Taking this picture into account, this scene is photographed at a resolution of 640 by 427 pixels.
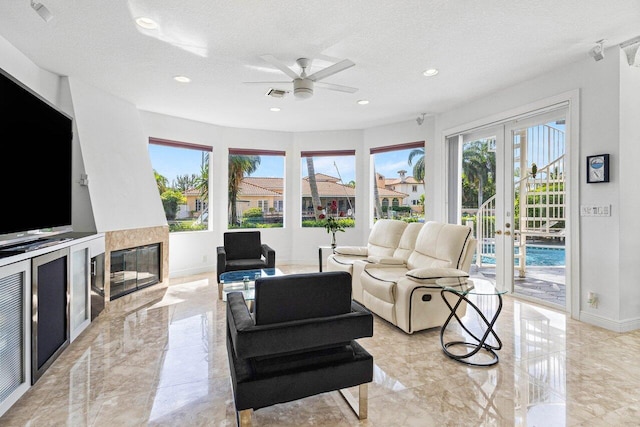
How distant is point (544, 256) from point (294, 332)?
145 inches

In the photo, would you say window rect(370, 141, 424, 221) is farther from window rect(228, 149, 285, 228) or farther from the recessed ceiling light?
the recessed ceiling light

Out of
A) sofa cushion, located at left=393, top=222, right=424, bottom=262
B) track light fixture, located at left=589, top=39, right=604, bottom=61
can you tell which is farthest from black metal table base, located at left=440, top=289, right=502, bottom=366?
track light fixture, located at left=589, top=39, right=604, bottom=61

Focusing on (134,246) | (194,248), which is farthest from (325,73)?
(194,248)

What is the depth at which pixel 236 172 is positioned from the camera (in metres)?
6.45

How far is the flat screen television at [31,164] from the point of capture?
7.15 feet

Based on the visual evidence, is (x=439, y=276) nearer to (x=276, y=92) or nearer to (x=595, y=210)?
(x=595, y=210)

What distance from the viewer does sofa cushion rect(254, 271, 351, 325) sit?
1.67 metres

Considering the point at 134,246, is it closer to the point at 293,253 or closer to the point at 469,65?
the point at 293,253

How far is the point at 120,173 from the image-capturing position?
14.6ft

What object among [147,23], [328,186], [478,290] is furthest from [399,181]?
[147,23]

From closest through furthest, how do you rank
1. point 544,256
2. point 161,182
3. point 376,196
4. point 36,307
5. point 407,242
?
1. point 36,307
2. point 544,256
3. point 407,242
4. point 161,182
5. point 376,196

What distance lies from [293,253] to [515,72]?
4.70 m

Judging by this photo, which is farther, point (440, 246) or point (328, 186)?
point (328, 186)

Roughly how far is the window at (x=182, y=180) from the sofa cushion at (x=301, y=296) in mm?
4543
